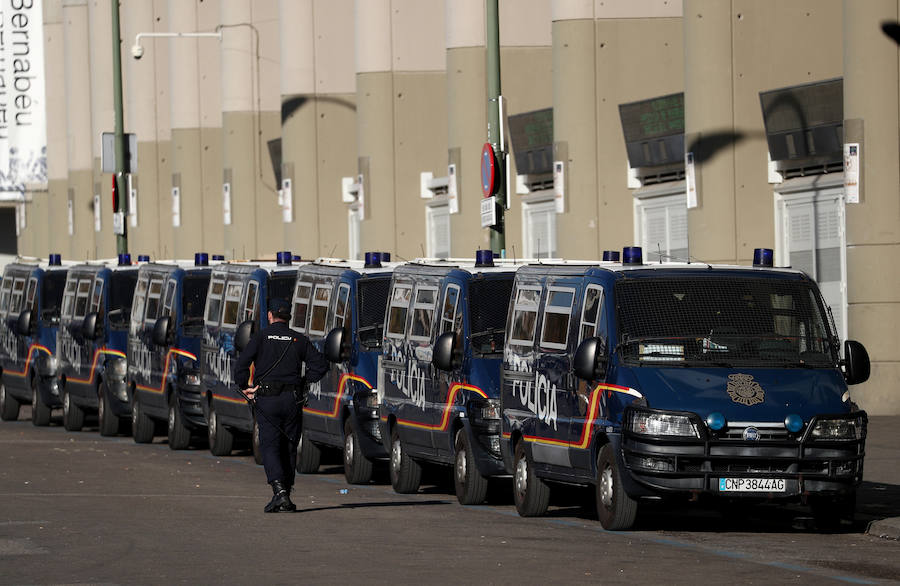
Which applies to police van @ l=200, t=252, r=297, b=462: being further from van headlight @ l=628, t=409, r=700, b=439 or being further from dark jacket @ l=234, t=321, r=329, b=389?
van headlight @ l=628, t=409, r=700, b=439

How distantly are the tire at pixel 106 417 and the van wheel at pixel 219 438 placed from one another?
387 cm

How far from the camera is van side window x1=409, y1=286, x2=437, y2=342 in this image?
18516 mm

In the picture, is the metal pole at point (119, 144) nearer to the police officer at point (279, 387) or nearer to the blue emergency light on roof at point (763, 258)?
the police officer at point (279, 387)

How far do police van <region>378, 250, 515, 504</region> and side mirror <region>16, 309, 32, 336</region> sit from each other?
12455mm

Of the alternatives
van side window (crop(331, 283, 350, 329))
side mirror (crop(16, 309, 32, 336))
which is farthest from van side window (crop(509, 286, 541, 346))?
side mirror (crop(16, 309, 32, 336))

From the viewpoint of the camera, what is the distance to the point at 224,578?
1208 cm

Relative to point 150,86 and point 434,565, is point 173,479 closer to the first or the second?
point 434,565

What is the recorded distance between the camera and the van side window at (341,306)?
20.8 meters

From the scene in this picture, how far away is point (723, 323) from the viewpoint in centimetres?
1509

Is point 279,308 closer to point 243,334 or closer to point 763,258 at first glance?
point 763,258

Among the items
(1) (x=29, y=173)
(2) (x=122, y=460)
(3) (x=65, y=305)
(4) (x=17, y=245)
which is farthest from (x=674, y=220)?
(4) (x=17, y=245)

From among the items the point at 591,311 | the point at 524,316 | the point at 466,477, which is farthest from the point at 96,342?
the point at 591,311

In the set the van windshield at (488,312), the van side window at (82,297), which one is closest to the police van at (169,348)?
the van side window at (82,297)

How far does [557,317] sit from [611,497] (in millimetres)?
1799
